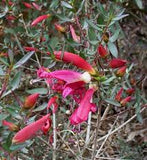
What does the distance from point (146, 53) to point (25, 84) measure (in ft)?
3.38

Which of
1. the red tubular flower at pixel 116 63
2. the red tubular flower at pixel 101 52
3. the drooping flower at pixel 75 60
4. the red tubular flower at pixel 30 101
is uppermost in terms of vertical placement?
the drooping flower at pixel 75 60

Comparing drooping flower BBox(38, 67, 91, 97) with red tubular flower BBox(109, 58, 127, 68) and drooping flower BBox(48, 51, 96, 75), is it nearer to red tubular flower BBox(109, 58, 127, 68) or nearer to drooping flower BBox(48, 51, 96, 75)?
drooping flower BBox(48, 51, 96, 75)

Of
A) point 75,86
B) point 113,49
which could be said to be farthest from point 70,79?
point 113,49

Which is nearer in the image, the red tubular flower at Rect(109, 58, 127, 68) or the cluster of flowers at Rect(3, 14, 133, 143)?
the cluster of flowers at Rect(3, 14, 133, 143)

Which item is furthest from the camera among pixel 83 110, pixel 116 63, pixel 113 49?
pixel 113 49

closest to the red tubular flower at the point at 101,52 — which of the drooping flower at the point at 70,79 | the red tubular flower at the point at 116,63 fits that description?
the red tubular flower at the point at 116,63

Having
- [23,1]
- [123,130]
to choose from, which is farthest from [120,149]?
[23,1]

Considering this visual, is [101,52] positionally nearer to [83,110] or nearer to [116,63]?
[116,63]

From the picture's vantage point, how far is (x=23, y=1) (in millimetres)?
→ 2779

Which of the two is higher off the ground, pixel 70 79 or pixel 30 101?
pixel 70 79

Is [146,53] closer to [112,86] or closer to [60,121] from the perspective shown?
[60,121]

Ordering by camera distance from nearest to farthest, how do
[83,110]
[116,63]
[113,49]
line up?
[83,110], [116,63], [113,49]

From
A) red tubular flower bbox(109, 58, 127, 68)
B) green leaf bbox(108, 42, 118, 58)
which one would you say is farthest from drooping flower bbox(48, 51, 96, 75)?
green leaf bbox(108, 42, 118, 58)

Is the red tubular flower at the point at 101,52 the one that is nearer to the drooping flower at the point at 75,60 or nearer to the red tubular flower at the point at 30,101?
the drooping flower at the point at 75,60
